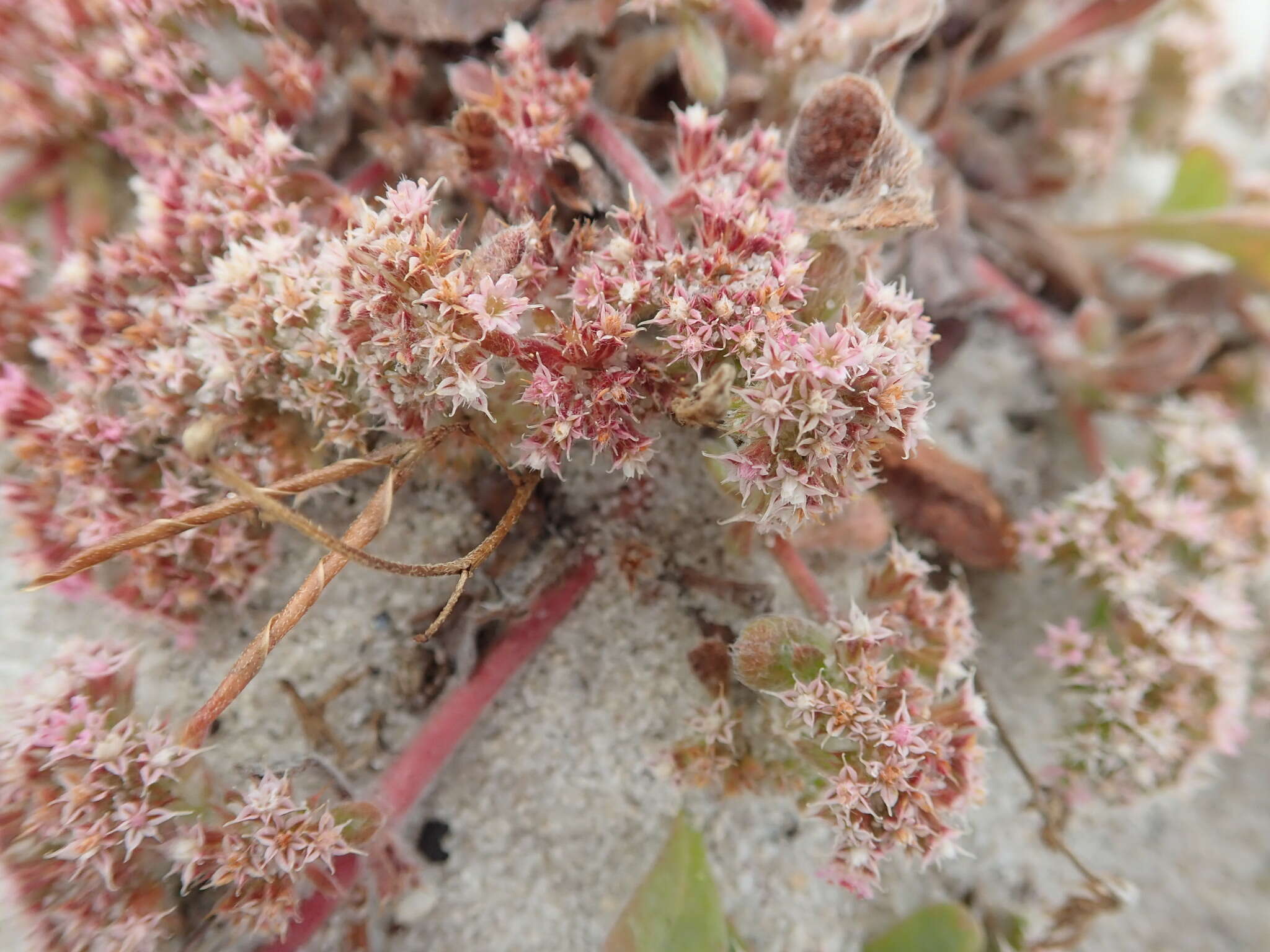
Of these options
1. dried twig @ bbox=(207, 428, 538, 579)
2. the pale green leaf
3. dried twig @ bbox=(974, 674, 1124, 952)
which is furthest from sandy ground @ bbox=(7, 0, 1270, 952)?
the pale green leaf

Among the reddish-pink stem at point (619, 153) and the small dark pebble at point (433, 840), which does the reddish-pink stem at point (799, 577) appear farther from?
the small dark pebble at point (433, 840)

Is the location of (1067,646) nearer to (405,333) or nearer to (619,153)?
(619,153)

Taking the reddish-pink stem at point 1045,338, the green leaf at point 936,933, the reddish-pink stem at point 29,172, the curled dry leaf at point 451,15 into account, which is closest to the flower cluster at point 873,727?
the green leaf at point 936,933

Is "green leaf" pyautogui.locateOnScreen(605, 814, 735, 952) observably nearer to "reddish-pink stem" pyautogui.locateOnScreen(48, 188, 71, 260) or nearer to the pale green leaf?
"reddish-pink stem" pyautogui.locateOnScreen(48, 188, 71, 260)

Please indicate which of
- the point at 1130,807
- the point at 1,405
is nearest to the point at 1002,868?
the point at 1130,807

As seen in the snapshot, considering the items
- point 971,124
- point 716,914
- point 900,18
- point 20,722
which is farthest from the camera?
point 971,124

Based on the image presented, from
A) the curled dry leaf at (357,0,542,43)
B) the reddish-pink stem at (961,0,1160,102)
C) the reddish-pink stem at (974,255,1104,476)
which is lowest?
the curled dry leaf at (357,0,542,43)

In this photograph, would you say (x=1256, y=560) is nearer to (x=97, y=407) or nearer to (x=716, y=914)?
(x=716, y=914)
